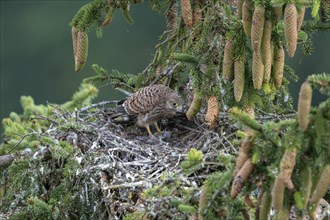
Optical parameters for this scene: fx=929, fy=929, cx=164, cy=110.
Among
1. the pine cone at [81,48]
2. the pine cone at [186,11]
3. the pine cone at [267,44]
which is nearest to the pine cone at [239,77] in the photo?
the pine cone at [267,44]

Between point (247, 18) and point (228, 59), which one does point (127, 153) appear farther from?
point (247, 18)

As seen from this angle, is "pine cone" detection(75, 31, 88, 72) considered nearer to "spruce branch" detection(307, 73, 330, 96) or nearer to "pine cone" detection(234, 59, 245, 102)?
"pine cone" detection(234, 59, 245, 102)

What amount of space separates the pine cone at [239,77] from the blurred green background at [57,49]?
19.3 metres

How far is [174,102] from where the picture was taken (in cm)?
698

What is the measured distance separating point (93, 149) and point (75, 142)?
24 cm

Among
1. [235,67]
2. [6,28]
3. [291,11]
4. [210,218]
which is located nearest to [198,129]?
[235,67]

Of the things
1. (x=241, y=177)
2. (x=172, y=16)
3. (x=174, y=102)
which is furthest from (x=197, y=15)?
(x=241, y=177)

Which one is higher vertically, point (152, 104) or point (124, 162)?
point (152, 104)

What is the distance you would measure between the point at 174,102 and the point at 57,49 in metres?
24.2

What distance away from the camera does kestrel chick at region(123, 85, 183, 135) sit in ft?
→ 23.0

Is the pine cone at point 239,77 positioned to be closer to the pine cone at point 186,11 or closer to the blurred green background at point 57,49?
the pine cone at point 186,11

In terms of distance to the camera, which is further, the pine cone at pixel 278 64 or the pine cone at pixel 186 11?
the pine cone at pixel 186 11

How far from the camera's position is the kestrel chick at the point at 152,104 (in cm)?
701

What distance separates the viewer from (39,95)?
2766 cm
